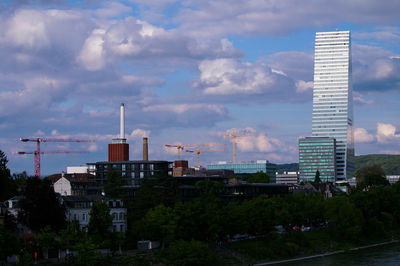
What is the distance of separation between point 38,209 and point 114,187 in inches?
1707

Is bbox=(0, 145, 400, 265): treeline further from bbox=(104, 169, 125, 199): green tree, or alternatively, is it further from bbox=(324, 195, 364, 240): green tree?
bbox=(104, 169, 125, 199): green tree

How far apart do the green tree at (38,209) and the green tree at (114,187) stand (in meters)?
36.5

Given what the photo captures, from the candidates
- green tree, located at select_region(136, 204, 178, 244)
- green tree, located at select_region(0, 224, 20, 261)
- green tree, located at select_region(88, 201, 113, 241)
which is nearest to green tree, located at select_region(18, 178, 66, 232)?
green tree, located at select_region(88, 201, 113, 241)

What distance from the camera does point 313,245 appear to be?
141250mm

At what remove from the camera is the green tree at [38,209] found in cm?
10944

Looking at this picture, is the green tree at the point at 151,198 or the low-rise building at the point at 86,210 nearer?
the low-rise building at the point at 86,210

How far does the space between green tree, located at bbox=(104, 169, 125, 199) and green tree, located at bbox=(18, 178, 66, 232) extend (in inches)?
1438

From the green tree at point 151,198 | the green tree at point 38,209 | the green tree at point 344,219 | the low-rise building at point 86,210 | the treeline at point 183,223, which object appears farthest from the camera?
the green tree at point 344,219

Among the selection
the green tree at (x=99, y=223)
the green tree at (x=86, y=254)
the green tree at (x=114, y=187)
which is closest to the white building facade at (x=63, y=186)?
the green tree at (x=114, y=187)

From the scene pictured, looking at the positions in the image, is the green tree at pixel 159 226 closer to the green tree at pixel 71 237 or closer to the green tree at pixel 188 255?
the green tree at pixel 188 255

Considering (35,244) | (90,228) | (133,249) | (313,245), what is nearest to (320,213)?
(313,245)

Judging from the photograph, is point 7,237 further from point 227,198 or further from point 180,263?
point 227,198

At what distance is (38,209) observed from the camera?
10962 cm

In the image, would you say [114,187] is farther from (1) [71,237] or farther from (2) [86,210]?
(1) [71,237]
